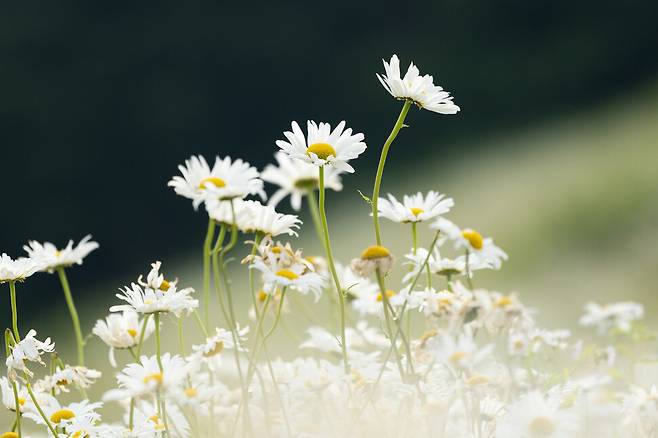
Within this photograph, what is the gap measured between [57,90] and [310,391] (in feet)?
18.8

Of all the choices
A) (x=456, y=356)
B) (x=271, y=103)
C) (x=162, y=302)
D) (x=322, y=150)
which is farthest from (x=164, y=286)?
(x=271, y=103)

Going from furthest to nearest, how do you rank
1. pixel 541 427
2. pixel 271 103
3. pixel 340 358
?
pixel 271 103 → pixel 340 358 → pixel 541 427

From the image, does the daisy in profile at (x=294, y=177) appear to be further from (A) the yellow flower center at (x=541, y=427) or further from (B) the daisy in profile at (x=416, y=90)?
(A) the yellow flower center at (x=541, y=427)

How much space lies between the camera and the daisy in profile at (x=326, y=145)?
69 centimetres

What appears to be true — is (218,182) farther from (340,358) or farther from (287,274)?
(340,358)

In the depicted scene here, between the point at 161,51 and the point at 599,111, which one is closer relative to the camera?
the point at 599,111

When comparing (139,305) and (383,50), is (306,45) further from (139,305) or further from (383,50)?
(139,305)

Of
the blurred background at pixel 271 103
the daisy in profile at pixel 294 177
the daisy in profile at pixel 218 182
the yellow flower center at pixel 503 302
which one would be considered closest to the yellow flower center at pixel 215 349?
the daisy in profile at pixel 218 182

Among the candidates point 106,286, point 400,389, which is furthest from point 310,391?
point 106,286

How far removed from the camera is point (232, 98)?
6.13 meters

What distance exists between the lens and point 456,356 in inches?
20.6

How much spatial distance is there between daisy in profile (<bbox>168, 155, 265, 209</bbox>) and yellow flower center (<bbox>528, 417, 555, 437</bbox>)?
24 cm

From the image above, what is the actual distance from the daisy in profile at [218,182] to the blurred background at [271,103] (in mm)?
3844

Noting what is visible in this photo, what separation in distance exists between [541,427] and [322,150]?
0.29 metres
